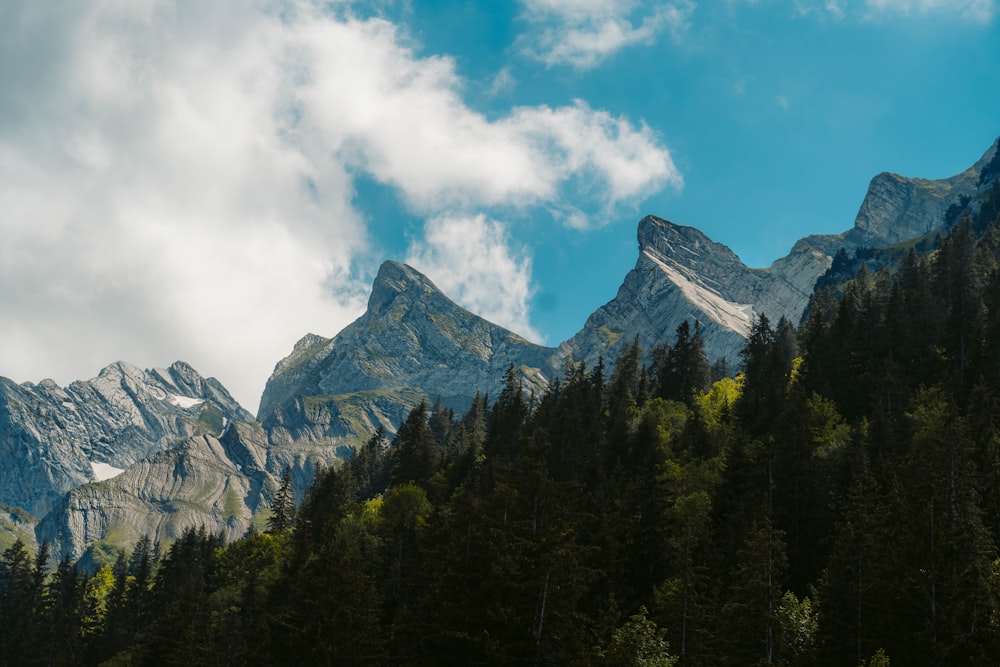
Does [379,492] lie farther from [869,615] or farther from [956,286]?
[869,615]

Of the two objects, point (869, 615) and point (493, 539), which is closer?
point (493, 539)

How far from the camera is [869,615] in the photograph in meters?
44.3

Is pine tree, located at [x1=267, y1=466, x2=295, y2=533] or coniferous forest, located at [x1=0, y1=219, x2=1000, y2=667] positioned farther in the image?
pine tree, located at [x1=267, y1=466, x2=295, y2=533]

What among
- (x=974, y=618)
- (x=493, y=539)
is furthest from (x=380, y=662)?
(x=974, y=618)

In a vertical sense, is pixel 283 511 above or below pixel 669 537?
above

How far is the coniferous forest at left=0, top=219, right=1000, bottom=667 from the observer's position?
1585 inches

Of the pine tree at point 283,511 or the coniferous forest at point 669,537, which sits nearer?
the coniferous forest at point 669,537

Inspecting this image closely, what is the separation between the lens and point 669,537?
68.8 metres

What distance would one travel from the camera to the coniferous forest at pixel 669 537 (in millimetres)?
40250

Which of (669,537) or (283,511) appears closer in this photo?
(669,537)

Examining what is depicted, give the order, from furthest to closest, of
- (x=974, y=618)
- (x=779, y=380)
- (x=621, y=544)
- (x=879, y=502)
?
(x=779, y=380) → (x=621, y=544) → (x=879, y=502) → (x=974, y=618)

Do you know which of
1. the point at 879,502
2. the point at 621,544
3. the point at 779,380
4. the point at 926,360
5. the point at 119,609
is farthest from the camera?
the point at 119,609

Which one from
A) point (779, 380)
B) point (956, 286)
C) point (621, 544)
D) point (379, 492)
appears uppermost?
point (956, 286)

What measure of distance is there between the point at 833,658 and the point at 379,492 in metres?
99.1
